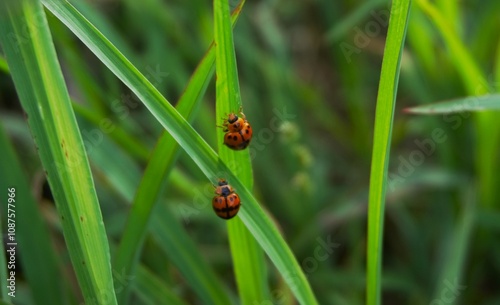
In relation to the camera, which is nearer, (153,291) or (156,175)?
(156,175)

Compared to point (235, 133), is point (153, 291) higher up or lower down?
lower down

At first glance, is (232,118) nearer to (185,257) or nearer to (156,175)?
(156,175)

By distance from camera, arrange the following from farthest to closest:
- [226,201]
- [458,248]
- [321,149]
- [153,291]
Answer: [321,149] < [458,248] < [153,291] < [226,201]

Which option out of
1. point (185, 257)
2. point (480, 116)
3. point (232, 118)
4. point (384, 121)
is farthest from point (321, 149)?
point (384, 121)

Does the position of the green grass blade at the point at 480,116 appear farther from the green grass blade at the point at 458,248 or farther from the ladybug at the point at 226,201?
the ladybug at the point at 226,201

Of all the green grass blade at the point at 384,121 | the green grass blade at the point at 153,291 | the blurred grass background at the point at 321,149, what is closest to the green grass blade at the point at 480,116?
the blurred grass background at the point at 321,149

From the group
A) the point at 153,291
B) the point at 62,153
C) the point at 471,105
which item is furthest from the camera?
the point at 153,291

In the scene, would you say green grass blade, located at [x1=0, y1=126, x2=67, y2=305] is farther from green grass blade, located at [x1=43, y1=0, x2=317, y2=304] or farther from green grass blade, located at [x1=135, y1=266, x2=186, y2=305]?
green grass blade, located at [x1=43, y1=0, x2=317, y2=304]
